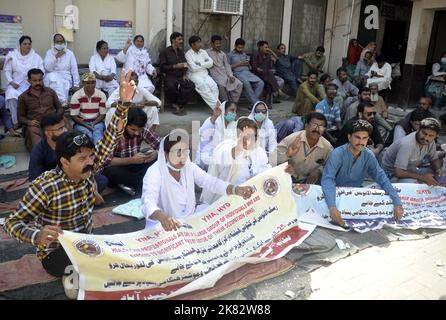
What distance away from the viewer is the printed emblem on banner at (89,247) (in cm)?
281

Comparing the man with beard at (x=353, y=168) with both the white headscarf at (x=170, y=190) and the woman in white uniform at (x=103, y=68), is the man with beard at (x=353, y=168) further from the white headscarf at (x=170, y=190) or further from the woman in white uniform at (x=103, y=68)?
the woman in white uniform at (x=103, y=68)

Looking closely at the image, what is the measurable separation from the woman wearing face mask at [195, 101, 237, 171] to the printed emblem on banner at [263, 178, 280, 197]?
1563 mm

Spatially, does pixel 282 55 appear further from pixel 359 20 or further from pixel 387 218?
pixel 387 218

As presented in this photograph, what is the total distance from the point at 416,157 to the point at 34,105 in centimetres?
498

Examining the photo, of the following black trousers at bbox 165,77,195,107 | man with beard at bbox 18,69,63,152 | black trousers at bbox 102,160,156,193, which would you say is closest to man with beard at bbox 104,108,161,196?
black trousers at bbox 102,160,156,193

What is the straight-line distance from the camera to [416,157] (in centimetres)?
521

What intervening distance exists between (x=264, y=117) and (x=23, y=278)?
12.1 feet

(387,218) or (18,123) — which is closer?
(387,218)

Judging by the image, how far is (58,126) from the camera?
13.1 ft

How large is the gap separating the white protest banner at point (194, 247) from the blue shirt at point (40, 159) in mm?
1474

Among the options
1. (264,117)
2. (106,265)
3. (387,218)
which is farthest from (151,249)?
(264,117)

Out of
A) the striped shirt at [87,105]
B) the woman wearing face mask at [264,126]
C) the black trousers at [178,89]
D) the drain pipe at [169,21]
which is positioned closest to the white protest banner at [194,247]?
the woman wearing face mask at [264,126]

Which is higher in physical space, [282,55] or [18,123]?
[282,55]
